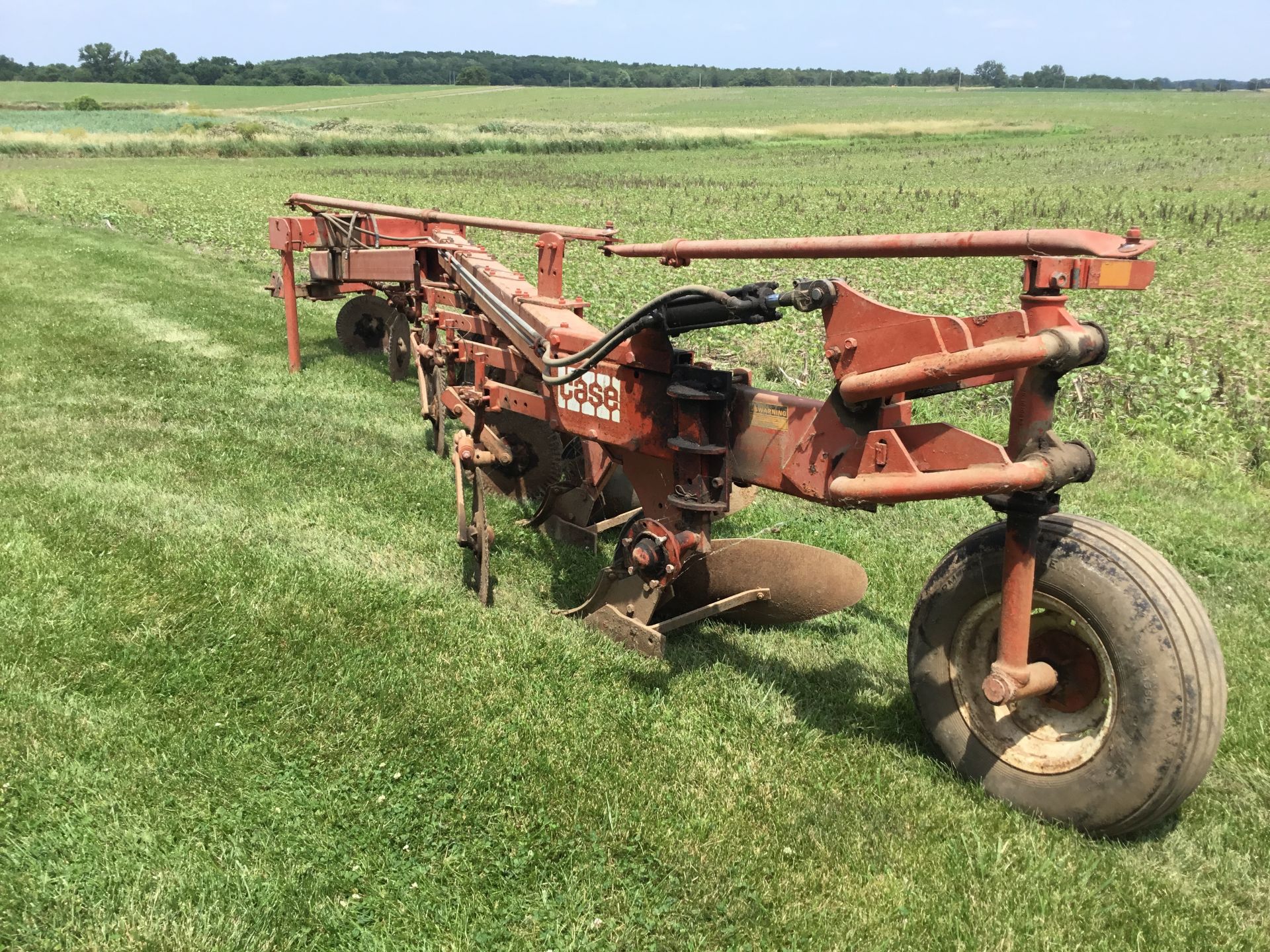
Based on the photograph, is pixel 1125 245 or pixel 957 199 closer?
pixel 1125 245

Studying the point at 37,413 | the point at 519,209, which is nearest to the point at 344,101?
the point at 519,209

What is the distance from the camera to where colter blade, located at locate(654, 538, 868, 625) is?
443 centimetres

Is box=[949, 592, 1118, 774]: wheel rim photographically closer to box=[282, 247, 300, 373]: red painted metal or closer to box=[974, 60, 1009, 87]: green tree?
box=[282, 247, 300, 373]: red painted metal

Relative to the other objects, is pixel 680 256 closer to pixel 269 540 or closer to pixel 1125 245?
pixel 1125 245

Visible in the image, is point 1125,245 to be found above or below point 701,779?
above

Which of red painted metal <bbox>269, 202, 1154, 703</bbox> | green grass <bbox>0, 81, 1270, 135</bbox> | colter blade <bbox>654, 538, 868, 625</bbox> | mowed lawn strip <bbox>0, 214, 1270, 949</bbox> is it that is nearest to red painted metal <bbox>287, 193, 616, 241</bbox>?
red painted metal <bbox>269, 202, 1154, 703</bbox>

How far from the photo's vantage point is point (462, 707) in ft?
13.1

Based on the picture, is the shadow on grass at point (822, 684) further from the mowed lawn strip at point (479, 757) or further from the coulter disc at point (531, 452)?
the coulter disc at point (531, 452)

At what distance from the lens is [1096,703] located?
10.7ft

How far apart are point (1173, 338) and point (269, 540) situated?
32.0 feet

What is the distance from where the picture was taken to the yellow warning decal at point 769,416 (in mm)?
3648

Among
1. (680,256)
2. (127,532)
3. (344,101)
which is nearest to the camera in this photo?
(680,256)

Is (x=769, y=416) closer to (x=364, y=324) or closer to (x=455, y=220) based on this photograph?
(x=455, y=220)

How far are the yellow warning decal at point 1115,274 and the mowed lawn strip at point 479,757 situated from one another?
1.81m
